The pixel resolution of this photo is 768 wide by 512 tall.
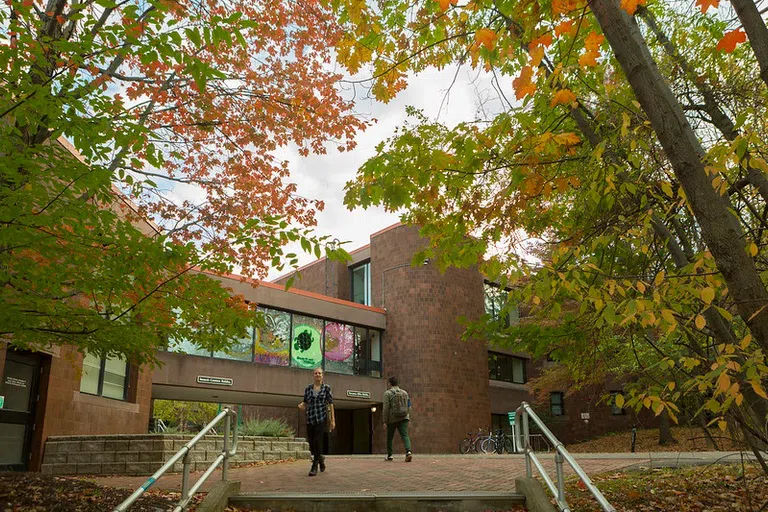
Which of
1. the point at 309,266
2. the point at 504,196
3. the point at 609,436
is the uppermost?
the point at 309,266

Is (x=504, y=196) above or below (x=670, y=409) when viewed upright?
above

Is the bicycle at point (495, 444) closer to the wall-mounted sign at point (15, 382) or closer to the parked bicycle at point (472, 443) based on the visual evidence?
the parked bicycle at point (472, 443)

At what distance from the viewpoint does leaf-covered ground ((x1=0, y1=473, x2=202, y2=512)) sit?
6699mm

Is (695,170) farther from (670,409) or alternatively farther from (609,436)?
(609,436)

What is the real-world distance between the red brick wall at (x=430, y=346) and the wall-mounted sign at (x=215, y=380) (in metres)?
8.09

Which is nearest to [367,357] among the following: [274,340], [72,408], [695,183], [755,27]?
[274,340]

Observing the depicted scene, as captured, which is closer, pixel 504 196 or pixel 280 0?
pixel 504 196

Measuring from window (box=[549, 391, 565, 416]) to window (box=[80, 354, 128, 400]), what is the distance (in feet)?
90.1

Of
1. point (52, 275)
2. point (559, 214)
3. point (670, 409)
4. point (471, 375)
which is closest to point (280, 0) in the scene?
point (559, 214)

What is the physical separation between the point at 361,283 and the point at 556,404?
48.6 ft

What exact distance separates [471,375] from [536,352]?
21.5 meters

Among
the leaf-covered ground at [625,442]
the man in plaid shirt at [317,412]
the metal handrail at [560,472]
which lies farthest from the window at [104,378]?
the leaf-covered ground at [625,442]

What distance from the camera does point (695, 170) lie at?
3482mm

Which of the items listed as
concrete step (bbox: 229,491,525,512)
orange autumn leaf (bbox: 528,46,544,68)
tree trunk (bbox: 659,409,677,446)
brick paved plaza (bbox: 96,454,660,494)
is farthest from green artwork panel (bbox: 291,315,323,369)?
orange autumn leaf (bbox: 528,46,544,68)
